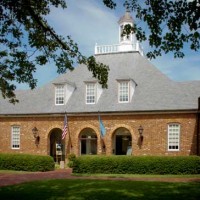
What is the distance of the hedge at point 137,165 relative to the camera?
25.6 metres

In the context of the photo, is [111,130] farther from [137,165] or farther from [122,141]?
[137,165]

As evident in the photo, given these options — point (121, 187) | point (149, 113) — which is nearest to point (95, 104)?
point (149, 113)

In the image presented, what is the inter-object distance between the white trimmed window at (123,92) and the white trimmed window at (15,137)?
30.9 ft

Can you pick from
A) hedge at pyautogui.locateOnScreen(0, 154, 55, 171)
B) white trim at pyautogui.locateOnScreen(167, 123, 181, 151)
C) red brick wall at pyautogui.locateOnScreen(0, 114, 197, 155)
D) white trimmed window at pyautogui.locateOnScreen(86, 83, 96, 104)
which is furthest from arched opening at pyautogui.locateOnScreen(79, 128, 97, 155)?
white trim at pyautogui.locateOnScreen(167, 123, 181, 151)

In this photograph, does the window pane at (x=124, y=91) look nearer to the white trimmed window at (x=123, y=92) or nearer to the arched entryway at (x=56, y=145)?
the white trimmed window at (x=123, y=92)

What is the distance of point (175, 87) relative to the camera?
3253cm

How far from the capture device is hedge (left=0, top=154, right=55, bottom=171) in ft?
92.9

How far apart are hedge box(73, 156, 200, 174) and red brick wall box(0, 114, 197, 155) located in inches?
161

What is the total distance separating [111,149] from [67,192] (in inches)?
622

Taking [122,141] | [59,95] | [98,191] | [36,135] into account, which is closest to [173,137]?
[122,141]

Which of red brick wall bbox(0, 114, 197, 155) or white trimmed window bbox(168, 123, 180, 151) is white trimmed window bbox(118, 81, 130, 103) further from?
white trimmed window bbox(168, 123, 180, 151)

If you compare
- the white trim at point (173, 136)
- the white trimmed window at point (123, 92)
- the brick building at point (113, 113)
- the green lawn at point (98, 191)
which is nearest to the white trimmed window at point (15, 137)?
the brick building at point (113, 113)

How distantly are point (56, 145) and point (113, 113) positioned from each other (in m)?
6.18

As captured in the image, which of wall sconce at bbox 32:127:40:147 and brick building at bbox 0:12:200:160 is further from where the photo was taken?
wall sconce at bbox 32:127:40:147
